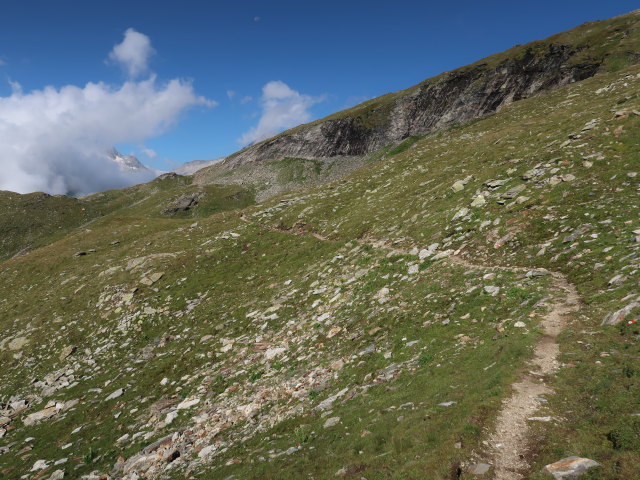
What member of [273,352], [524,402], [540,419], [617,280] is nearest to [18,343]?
[273,352]

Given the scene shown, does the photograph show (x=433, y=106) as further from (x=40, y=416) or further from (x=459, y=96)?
(x=40, y=416)

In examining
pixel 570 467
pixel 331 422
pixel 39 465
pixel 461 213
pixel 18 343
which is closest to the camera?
pixel 570 467

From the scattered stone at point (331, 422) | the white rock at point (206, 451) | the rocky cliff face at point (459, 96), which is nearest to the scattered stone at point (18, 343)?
the white rock at point (206, 451)

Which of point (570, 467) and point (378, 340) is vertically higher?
point (378, 340)

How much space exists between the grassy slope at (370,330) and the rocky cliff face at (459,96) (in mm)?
83069

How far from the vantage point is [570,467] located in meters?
6.88

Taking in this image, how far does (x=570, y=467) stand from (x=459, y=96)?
139811 millimetres

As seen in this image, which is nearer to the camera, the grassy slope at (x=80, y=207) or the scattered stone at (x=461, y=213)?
the scattered stone at (x=461, y=213)

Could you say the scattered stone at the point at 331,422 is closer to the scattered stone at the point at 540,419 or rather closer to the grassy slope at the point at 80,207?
the scattered stone at the point at 540,419

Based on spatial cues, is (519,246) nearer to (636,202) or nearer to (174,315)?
(636,202)

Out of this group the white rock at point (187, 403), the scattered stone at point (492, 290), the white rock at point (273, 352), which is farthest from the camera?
the white rock at point (273, 352)

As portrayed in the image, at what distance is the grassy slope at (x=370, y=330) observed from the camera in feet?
31.4

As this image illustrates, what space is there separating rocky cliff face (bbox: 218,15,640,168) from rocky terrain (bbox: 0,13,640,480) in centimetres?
8307

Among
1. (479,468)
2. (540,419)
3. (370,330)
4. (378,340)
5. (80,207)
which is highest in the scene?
(80,207)
